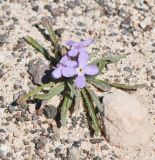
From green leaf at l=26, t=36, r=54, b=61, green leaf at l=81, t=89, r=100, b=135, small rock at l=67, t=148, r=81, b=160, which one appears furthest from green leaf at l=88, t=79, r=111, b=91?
small rock at l=67, t=148, r=81, b=160

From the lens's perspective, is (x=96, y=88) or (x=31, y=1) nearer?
(x=96, y=88)

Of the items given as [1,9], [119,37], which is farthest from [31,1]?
[119,37]

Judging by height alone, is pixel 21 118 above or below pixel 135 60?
below

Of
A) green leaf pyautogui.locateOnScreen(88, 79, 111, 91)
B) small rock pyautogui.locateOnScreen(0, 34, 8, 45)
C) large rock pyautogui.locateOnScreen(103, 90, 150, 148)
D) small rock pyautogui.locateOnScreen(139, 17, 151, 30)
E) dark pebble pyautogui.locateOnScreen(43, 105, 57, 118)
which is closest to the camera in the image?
large rock pyautogui.locateOnScreen(103, 90, 150, 148)

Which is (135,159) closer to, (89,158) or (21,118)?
(89,158)

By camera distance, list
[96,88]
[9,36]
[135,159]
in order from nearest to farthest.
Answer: [135,159]
[96,88]
[9,36]

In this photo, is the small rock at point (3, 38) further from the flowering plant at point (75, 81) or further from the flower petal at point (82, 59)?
the flower petal at point (82, 59)

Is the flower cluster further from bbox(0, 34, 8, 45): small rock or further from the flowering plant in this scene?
bbox(0, 34, 8, 45): small rock
